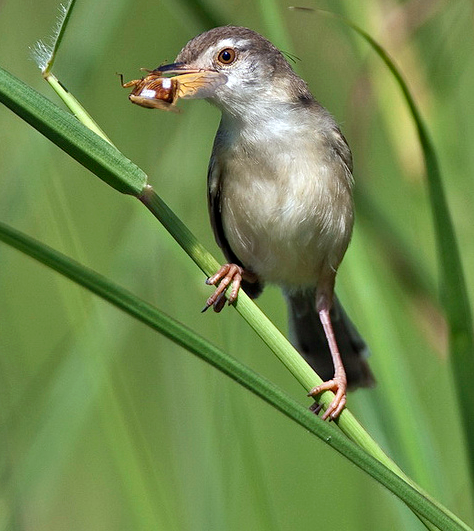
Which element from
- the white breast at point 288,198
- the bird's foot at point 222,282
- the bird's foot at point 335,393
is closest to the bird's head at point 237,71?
the white breast at point 288,198

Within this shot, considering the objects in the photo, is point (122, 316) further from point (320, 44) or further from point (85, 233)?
point (85, 233)

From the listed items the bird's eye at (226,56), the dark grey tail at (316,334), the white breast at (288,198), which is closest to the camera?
the bird's eye at (226,56)

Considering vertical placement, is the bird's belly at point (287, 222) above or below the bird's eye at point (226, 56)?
below

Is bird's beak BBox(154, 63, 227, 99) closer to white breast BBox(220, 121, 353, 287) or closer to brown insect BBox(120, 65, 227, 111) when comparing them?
brown insect BBox(120, 65, 227, 111)

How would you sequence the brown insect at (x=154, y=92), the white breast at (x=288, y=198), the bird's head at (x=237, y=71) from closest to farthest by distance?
the brown insect at (x=154, y=92)
the bird's head at (x=237, y=71)
the white breast at (x=288, y=198)

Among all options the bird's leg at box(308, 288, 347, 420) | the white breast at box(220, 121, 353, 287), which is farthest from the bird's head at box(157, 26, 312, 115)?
the bird's leg at box(308, 288, 347, 420)

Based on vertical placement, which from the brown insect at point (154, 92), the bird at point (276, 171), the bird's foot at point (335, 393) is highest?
the bird at point (276, 171)

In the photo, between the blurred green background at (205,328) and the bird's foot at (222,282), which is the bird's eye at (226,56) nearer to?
the blurred green background at (205,328)
